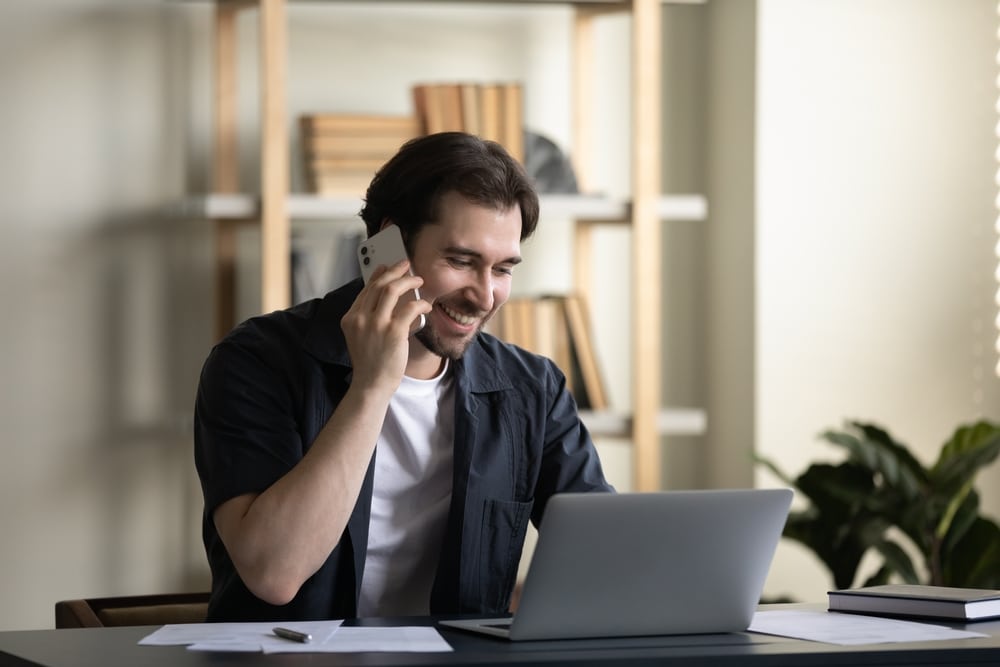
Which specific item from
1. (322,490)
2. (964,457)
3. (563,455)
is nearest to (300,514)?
(322,490)

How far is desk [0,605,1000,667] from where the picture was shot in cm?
123

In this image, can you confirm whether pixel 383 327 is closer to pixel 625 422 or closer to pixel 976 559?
pixel 625 422

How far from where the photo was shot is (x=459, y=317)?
1.91 metres

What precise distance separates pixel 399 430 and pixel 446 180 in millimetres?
358

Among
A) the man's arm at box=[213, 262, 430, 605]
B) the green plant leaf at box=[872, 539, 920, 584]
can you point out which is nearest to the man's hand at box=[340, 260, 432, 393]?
the man's arm at box=[213, 262, 430, 605]

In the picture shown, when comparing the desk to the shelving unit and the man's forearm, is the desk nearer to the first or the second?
the man's forearm

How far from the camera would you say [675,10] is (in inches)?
134

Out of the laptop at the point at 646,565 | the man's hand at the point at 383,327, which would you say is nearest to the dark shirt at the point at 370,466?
the man's hand at the point at 383,327

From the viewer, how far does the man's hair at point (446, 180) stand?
1.91 meters

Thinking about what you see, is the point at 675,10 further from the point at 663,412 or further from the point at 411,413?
the point at 411,413

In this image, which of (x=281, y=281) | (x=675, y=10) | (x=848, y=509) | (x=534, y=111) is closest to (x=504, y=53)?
(x=534, y=111)

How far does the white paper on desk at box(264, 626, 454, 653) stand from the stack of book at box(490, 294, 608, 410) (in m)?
1.62

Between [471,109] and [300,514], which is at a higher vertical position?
[471,109]

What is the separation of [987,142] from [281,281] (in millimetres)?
1760
